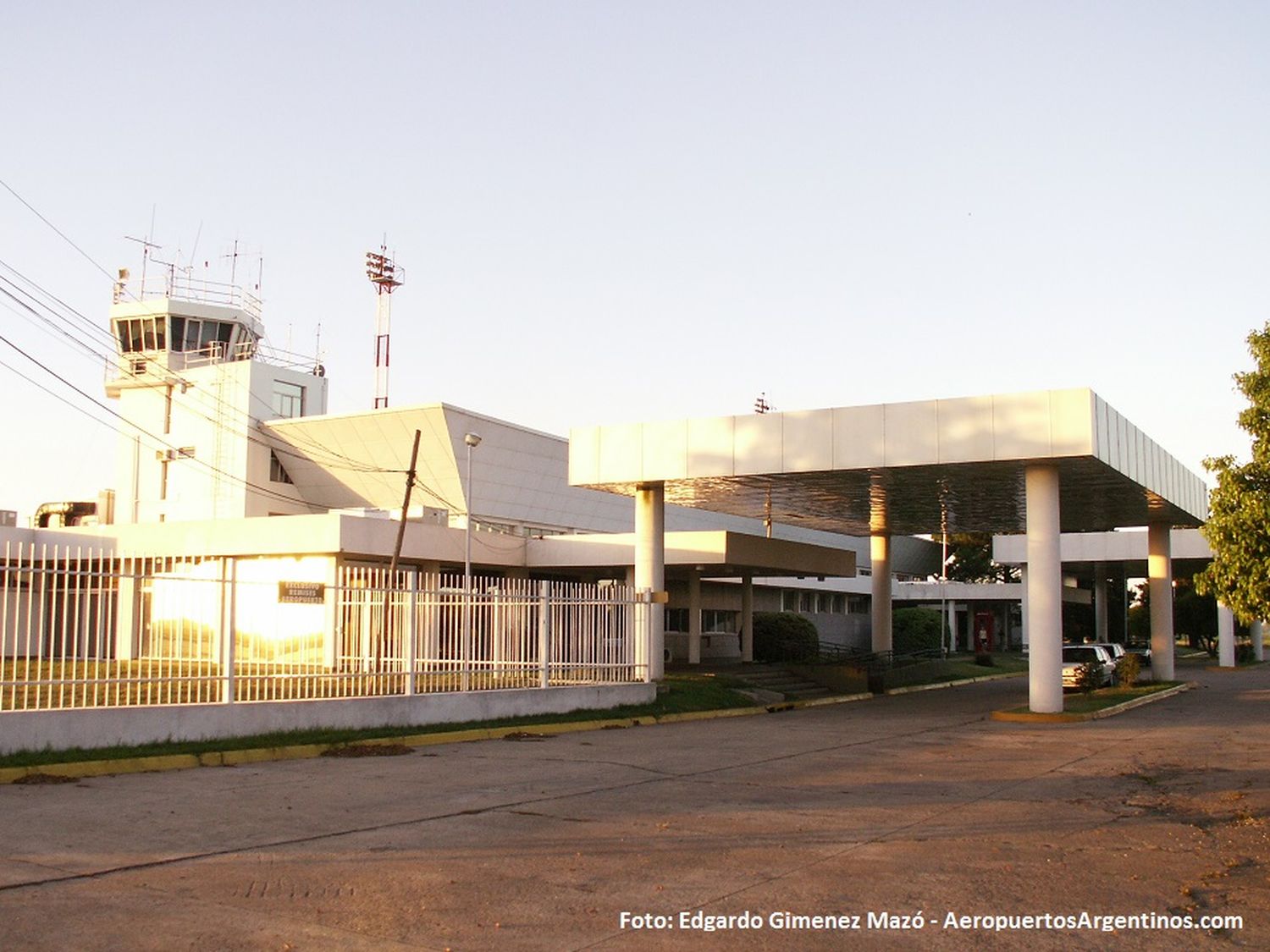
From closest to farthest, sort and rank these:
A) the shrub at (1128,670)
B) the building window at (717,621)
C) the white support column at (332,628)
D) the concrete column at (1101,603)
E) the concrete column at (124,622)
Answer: the concrete column at (124,622), the white support column at (332,628), the shrub at (1128,670), the building window at (717,621), the concrete column at (1101,603)

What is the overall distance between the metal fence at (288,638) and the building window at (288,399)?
118 feet

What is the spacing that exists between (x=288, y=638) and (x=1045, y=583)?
46.0 ft

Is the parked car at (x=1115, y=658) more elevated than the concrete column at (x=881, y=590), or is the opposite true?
the concrete column at (x=881, y=590)

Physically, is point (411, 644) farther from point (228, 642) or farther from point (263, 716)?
point (228, 642)

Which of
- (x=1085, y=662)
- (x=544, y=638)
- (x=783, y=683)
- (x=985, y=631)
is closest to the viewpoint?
(x=544, y=638)

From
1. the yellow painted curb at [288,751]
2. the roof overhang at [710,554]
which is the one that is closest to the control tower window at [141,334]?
the roof overhang at [710,554]

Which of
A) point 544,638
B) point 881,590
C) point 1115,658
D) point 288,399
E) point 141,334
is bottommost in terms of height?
point 1115,658

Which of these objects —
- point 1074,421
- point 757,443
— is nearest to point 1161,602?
point 1074,421

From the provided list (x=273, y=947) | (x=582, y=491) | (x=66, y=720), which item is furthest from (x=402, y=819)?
(x=582, y=491)

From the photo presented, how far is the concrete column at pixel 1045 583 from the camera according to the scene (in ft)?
79.6

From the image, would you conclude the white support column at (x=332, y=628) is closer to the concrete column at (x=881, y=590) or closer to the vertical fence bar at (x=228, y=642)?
the vertical fence bar at (x=228, y=642)

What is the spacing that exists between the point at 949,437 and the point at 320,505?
3907cm

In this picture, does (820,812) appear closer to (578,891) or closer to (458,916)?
(578,891)

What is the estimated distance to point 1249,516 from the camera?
13.0m
